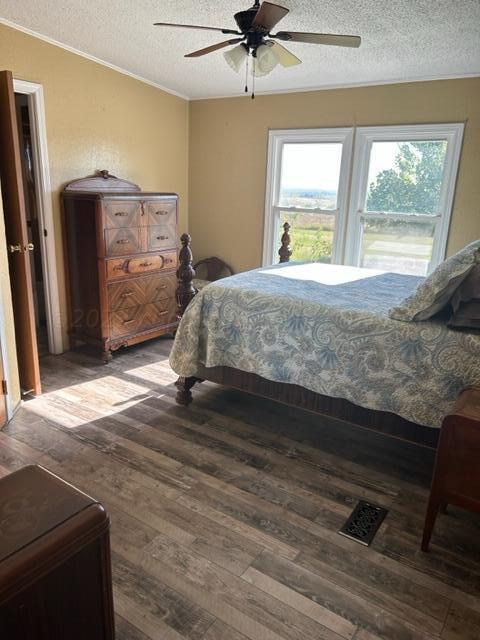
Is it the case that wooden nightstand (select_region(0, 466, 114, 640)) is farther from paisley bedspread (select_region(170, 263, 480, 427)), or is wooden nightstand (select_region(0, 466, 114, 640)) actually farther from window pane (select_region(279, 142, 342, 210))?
window pane (select_region(279, 142, 342, 210))

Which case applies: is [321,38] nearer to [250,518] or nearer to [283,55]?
[283,55]

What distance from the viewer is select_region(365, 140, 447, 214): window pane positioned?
3.98 metres

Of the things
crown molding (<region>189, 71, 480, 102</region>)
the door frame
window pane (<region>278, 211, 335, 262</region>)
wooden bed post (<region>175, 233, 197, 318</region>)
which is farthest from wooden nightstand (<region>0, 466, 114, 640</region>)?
crown molding (<region>189, 71, 480, 102</region>)

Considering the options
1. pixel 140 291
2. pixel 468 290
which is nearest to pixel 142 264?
pixel 140 291

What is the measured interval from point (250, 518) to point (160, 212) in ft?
9.49

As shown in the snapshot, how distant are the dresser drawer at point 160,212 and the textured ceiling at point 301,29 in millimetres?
1201

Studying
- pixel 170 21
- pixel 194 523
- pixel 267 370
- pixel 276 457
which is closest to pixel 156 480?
pixel 194 523

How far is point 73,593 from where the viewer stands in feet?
3.05

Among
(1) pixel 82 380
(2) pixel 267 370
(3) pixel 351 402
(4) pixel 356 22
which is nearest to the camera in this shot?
(3) pixel 351 402

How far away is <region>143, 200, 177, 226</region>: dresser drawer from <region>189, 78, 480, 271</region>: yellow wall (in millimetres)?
1027

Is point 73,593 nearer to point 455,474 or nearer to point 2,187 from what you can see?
point 455,474

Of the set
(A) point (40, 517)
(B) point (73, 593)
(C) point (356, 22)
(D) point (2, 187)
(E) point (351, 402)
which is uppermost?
(C) point (356, 22)

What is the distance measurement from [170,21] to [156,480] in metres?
2.98

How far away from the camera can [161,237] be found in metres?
4.17
